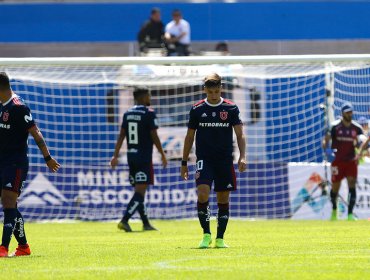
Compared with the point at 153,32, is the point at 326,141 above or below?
below

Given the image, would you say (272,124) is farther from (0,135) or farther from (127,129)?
(0,135)

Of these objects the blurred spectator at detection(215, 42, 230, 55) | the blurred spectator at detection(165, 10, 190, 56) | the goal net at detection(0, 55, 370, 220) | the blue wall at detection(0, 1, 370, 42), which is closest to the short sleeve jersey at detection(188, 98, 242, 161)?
the goal net at detection(0, 55, 370, 220)

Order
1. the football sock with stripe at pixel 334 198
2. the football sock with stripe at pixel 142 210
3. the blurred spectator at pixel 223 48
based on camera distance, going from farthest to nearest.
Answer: the blurred spectator at pixel 223 48
the football sock with stripe at pixel 334 198
the football sock with stripe at pixel 142 210

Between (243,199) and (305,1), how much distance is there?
1271cm

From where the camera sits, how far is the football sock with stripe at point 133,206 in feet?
61.0

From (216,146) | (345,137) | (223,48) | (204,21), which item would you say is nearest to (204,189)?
(216,146)

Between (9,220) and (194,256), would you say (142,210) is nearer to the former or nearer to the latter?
(9,220)

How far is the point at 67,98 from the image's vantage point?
2447cm

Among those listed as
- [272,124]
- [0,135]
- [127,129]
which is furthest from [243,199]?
[0,135]

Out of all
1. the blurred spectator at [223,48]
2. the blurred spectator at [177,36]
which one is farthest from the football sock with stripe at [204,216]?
the blurred spectator at [177,36]

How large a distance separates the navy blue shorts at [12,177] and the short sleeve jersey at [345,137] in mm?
11226

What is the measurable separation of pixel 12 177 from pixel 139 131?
6787 millimetres

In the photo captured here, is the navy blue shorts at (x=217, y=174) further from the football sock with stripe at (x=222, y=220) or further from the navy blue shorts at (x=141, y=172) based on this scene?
the navy blue shorts at (x=141, y=172)

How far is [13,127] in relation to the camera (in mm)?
12250
